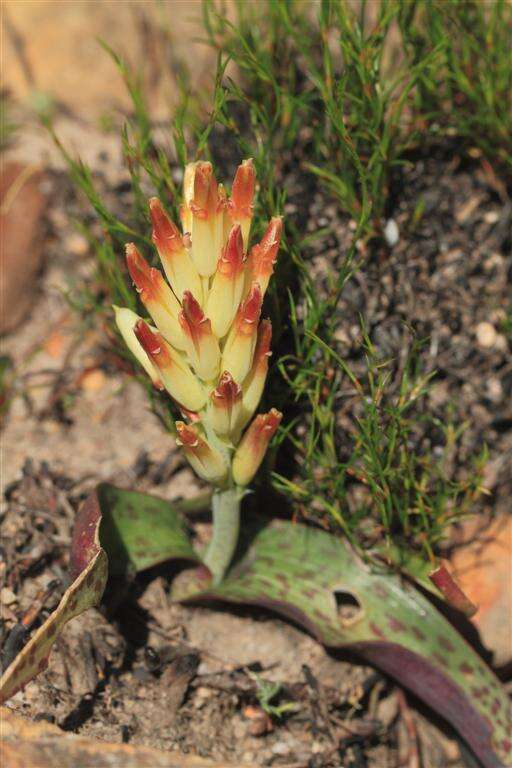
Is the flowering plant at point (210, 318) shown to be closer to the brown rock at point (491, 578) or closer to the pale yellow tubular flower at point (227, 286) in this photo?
the pale yellow tubular flower at point (227, 286)

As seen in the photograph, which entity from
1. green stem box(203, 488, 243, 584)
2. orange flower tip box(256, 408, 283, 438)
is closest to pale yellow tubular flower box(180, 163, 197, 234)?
orange flower tip box(256, 408, 283, 438)

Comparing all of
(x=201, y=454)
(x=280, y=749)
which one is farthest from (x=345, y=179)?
(x=280, y=749)

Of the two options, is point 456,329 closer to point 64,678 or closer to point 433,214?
point 433,214

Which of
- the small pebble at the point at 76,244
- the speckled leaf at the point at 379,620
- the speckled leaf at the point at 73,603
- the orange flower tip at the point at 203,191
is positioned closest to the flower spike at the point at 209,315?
the orange flower tip at the point at 203,191

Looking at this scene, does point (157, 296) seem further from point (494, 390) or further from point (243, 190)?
point (494, 390)

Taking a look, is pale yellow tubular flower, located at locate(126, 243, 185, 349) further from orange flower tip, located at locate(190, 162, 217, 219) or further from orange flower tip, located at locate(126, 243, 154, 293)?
orange flower tip, located at locate(190, 162, 217, 219)

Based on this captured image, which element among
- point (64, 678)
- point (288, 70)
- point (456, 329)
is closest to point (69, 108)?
point (288, 70)
